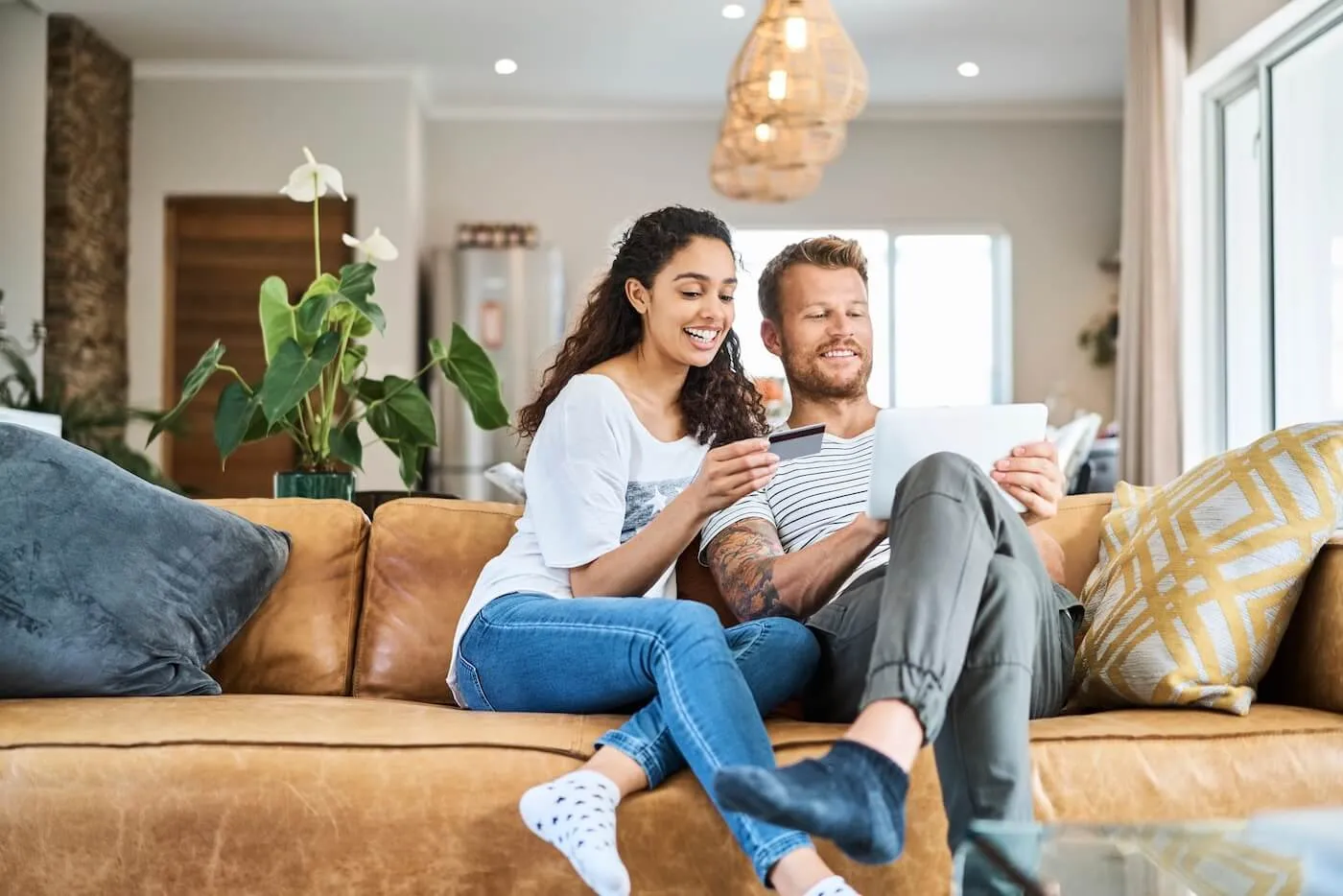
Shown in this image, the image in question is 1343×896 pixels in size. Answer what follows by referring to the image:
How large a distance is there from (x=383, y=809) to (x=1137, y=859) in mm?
835

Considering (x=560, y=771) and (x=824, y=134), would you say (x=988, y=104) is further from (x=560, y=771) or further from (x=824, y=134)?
(x=560, y=771)

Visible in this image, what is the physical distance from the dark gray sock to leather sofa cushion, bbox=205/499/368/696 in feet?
3.36

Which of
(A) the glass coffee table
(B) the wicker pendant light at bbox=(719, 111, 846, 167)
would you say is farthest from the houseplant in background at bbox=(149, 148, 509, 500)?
(B) the wicker pendant light at bbox=(719, 111, 846, 167)

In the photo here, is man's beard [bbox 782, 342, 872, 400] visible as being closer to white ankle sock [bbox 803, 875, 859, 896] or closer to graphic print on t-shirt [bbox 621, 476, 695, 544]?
graphic print on t-shirt [bbox 621, 476, 695, 544]

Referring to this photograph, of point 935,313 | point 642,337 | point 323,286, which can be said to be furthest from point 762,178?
point 642,337

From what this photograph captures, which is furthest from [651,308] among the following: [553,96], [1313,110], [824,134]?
[553,96]

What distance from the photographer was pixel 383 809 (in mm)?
1509

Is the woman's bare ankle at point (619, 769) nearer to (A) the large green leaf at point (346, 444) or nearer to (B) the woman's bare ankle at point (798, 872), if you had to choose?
(B) the woman's bare ankle at point (798, 872)

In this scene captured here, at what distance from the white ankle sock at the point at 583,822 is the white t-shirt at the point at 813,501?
0.57 meters

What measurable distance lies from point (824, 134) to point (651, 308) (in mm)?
2842

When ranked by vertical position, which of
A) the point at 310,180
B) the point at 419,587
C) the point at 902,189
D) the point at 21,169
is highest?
the point at 902,189

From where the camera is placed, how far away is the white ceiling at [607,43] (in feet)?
20.0

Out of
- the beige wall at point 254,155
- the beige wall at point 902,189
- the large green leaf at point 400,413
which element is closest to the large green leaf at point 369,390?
the large green leaf at point 400,413

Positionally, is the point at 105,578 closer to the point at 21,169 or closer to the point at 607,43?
the point at 21,169
